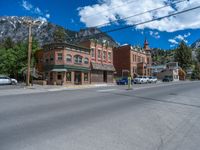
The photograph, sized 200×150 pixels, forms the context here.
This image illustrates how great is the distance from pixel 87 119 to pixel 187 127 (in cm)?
373

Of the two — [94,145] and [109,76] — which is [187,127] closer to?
[94,145]

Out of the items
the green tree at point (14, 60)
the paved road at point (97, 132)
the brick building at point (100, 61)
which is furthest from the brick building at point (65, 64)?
the paved road at point (97, 132)

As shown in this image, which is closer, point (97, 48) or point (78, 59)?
point (78, 59)

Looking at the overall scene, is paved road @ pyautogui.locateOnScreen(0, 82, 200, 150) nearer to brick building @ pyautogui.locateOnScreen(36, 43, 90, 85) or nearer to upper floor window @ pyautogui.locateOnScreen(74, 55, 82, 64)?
brick building @ pyautogui.locateOnScreen(36, 43, 90, 85)

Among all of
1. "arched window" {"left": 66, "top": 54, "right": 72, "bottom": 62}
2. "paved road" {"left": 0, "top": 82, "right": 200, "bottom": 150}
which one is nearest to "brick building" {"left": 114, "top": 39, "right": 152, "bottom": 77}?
"arched window" {"left": 66, "top": 54, "right": 72, "bottom": 62}

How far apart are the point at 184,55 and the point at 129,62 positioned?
55826mm

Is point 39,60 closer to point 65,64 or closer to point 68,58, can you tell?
point 68,58

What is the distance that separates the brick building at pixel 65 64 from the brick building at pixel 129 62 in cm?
1634

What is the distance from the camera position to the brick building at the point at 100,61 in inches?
1785

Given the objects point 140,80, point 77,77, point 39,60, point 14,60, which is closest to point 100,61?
point 77,77

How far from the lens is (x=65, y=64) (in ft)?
128

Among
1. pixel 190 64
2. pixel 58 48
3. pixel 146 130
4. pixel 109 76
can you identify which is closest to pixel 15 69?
pixel 58 48

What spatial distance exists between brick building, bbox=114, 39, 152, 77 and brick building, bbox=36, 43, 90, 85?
16.3m

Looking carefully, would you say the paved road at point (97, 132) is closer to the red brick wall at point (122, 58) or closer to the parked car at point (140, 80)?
the parked car at point (140, 80)
